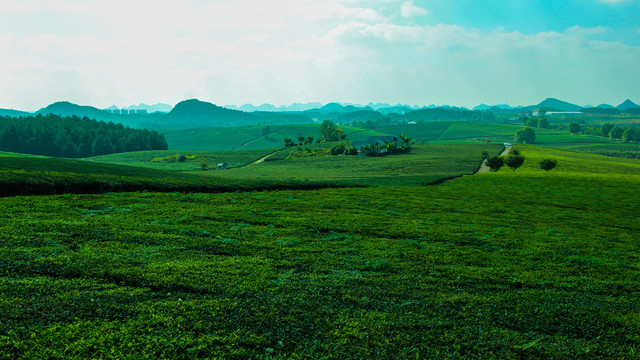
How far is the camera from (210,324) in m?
11.6

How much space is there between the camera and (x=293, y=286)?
14922 mm

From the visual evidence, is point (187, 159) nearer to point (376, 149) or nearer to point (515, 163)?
point (376, 149)

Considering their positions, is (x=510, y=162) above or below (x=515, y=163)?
above

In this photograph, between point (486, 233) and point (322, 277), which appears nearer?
point (322, 277)

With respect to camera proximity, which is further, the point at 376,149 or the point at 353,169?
the point at 376,149

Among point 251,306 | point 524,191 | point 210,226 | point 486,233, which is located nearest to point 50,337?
point 251,306

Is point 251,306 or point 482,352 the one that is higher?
point 251,306

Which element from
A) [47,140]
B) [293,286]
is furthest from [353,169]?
[47,140]

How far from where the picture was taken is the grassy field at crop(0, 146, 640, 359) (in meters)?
11.1

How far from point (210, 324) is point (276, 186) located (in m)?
40.3

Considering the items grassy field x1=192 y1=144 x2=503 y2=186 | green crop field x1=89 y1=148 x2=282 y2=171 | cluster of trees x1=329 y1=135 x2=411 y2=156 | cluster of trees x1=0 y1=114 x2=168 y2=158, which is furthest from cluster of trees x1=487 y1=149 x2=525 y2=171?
cluster of trees x1=0 y1=114 x2=168 y2=158

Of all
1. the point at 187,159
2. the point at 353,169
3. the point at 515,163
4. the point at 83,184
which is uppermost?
the point at 83,184

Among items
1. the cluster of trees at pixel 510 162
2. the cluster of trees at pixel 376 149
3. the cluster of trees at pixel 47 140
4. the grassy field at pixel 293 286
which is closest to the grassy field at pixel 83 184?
the grassy field at pixel 293 286

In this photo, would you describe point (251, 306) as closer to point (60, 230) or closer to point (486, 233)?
point (60, 230)
